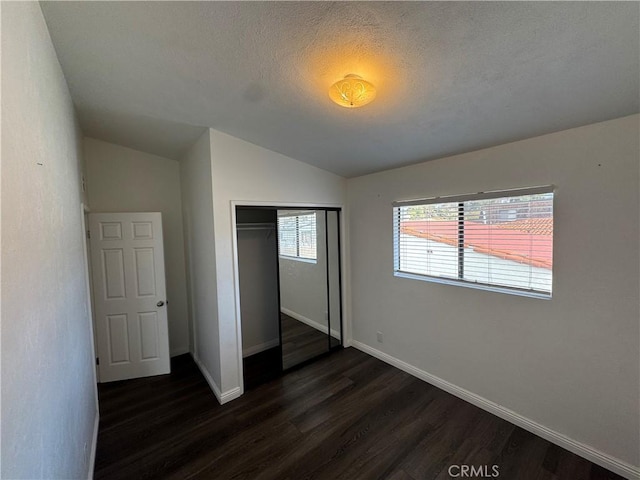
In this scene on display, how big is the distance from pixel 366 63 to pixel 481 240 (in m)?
1.83

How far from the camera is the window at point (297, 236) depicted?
3281 millimetres

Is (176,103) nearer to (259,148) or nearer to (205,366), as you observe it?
(259,148)

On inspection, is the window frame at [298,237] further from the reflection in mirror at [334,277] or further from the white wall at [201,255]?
the white wall at [201,255]

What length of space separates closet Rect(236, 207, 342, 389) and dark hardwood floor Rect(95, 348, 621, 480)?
633mm

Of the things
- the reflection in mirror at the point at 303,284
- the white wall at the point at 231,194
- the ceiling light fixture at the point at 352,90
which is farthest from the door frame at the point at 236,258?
the ceiling light fixture at the point at 352,90

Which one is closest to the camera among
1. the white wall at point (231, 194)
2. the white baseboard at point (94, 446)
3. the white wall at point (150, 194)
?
the white baseboard at point (94, 446)

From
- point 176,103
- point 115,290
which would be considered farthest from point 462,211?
point 115,290

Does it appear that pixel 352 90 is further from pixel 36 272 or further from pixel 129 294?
pixel 129 294

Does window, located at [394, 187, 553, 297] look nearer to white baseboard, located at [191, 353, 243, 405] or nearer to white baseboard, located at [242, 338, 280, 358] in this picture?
white baseboard, located at [242, 338, 280, 358]

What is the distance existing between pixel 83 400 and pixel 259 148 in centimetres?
241

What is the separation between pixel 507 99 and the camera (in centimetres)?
169

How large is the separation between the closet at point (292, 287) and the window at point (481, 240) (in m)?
0.93

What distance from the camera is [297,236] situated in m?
3.43

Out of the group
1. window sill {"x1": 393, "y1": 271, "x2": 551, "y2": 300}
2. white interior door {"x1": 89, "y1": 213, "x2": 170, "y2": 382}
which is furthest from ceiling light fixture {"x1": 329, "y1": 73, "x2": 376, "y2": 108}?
white interior door {"x1": 89, "y1": 213, "x2": 170, "y2": 382}
